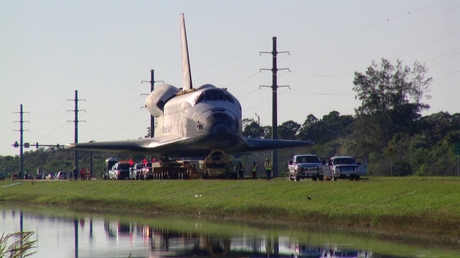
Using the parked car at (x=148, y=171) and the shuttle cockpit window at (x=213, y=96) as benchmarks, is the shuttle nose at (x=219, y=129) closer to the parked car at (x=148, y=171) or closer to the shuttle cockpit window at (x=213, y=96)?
the shuttle cockpit window at (x=213, y=96)

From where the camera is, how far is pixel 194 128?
149ft

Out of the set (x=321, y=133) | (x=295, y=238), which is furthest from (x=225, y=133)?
(x=321, y=133)

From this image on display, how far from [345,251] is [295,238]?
10.7ft

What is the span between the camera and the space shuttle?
143 feet

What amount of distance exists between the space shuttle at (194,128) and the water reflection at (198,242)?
15646 millimetres

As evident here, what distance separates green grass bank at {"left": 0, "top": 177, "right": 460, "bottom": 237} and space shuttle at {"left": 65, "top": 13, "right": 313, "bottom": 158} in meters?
3.48

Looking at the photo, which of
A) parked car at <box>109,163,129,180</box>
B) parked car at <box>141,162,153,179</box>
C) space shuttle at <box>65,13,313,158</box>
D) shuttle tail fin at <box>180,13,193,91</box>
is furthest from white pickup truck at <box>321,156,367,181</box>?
parked car at <box>109,163,129,180</box>

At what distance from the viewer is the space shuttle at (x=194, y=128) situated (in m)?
43.6

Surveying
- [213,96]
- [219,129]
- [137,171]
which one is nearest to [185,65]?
[137,171]

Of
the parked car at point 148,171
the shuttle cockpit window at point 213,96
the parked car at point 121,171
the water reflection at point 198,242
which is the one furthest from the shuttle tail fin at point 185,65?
the water reflection at point 198,242

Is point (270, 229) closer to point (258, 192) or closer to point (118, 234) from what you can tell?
point (118, 234)

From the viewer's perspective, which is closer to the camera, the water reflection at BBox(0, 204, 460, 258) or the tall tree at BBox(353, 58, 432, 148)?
the water reflection at BBox(0, 204, 460, 258)

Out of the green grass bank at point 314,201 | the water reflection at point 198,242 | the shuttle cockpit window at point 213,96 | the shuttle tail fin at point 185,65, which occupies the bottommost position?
the water reflection at point 198,242

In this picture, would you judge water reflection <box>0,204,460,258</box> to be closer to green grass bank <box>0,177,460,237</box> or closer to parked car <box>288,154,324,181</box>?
green grass bank <box>0,177,460,237</box>
